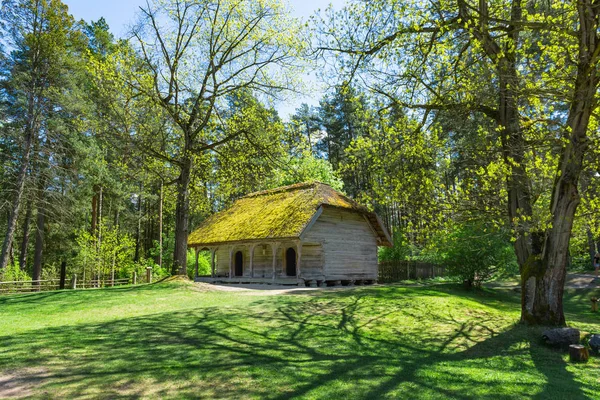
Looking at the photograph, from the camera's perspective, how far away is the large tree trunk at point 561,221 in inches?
326

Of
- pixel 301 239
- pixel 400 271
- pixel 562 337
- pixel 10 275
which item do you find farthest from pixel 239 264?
pixel 562 337

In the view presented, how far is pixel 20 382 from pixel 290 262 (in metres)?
19.8

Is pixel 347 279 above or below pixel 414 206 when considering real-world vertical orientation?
below

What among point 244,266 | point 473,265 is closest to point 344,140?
point 244,266

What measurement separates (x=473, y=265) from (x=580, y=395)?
1536 centimetres

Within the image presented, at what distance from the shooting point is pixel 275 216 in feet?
77.0

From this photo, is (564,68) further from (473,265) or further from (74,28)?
(74,28)

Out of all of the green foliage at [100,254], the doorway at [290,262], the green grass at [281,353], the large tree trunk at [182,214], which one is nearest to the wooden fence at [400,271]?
the doorway at [290,262]

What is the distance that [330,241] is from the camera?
2294 centimetres

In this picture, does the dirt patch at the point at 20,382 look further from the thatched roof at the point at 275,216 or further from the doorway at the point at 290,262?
the doorway at the point at 290,262

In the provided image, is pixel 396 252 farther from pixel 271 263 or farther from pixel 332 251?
pixel 271 263

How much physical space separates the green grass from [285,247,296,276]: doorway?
451 inches

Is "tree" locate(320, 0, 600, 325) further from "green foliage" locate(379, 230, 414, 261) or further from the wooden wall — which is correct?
"green foliage" locate(379, 230, 414, 261)

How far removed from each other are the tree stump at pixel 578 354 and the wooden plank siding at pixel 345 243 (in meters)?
14.9
